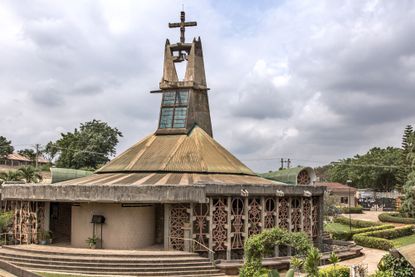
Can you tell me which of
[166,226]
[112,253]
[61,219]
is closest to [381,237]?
[166,226]

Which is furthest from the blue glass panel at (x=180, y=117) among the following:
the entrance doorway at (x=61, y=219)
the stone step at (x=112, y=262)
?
the stone step at (x=112, y=262)

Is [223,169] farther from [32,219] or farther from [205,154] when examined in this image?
[32,219]

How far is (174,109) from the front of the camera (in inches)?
1266

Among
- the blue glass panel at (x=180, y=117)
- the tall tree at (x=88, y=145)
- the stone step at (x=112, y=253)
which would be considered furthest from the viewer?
the tall tree at (x=88, y=145)

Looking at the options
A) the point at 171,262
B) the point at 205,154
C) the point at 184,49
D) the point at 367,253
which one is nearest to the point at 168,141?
the point at 205,154

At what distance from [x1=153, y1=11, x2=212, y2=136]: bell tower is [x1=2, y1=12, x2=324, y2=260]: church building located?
0.15 metres

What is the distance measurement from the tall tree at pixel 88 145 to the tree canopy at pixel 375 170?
36.4 metres

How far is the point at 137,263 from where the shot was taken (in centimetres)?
2123

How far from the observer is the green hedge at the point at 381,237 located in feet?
101

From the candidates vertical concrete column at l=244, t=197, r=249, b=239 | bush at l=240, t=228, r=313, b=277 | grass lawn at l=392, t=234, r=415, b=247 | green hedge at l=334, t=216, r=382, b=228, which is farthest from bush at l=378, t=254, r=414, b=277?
green hedge at l=334, t=216, r=382, b=228

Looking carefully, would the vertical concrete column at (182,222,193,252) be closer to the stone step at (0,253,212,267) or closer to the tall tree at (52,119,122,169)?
the stone step at (0,253,212,267)

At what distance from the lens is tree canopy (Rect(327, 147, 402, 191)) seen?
261ft

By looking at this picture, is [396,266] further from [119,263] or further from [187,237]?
[119,263]

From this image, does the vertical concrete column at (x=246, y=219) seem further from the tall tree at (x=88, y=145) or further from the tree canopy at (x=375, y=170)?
the tree canopy at (x=375, y=170)
